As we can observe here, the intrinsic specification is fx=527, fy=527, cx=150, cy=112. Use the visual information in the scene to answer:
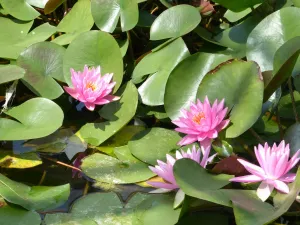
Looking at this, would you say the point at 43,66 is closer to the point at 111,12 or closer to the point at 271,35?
the point at 111,12

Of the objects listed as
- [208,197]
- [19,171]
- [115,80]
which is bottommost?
[19,171]

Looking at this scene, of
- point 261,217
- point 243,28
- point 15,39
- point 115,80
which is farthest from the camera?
point 15,39

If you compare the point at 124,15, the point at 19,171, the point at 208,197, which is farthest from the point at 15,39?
the point at 208,197

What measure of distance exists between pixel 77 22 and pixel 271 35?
704 mm

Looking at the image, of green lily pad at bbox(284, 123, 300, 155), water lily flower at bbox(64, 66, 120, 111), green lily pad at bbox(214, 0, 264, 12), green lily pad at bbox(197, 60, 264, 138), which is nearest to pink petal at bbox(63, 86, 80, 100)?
water lily flower at bbox(64, 66, 120, 111)

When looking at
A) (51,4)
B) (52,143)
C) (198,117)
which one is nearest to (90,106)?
(52,143)

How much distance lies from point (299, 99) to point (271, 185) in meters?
0.49

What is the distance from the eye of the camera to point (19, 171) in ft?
4.93

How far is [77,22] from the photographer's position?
1862 millimetres

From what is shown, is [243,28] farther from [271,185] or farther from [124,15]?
[271,185]

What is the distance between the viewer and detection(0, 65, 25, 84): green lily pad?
1.52m

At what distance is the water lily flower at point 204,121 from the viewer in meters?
1.27

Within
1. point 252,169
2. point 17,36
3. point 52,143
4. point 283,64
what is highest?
point 283,64

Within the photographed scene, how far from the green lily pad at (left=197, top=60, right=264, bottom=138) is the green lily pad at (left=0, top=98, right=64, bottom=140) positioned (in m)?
0.43
